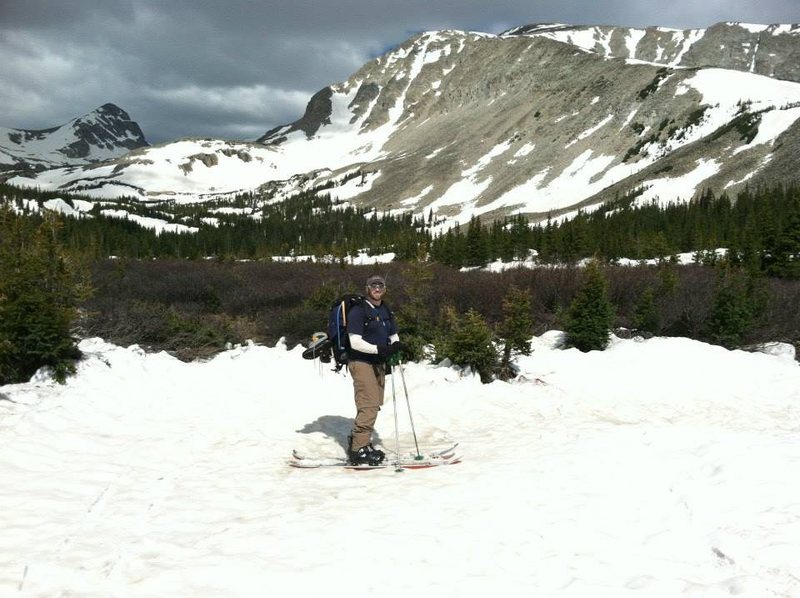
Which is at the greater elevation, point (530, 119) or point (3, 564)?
point (530, 119)

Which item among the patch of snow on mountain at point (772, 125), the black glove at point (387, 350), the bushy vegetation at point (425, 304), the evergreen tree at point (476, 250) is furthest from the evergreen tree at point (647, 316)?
the patch of snow on mountain at point (772, 125)

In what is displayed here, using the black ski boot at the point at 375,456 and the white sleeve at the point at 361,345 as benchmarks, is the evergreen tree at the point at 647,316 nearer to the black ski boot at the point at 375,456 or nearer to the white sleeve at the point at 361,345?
the black ski boot at the point at 375,456

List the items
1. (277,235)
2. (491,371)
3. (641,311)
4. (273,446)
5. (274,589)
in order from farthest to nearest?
(277,235) → (641,311) → (491,371) → (273,446) → (274,589)

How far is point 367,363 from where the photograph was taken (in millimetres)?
7602

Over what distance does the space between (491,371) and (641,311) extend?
8002 mm

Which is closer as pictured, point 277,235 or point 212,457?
point 212,457

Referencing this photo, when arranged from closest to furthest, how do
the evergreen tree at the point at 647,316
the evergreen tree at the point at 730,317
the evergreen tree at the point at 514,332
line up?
1. the evergreen tree at the point at 514,332
2. the evergreen tree at the point at 730,317
3. the evergreen tree at the point at 647,316

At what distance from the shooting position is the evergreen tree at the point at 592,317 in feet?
51.4

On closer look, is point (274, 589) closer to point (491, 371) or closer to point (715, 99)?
point (491, 371)

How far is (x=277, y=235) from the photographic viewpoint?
127 m

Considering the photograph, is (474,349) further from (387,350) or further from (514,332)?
(387,350)

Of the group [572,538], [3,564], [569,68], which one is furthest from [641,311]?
[569,68]

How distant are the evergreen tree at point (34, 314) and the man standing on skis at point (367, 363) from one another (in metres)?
6.73

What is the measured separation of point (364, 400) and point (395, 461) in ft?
3.35
